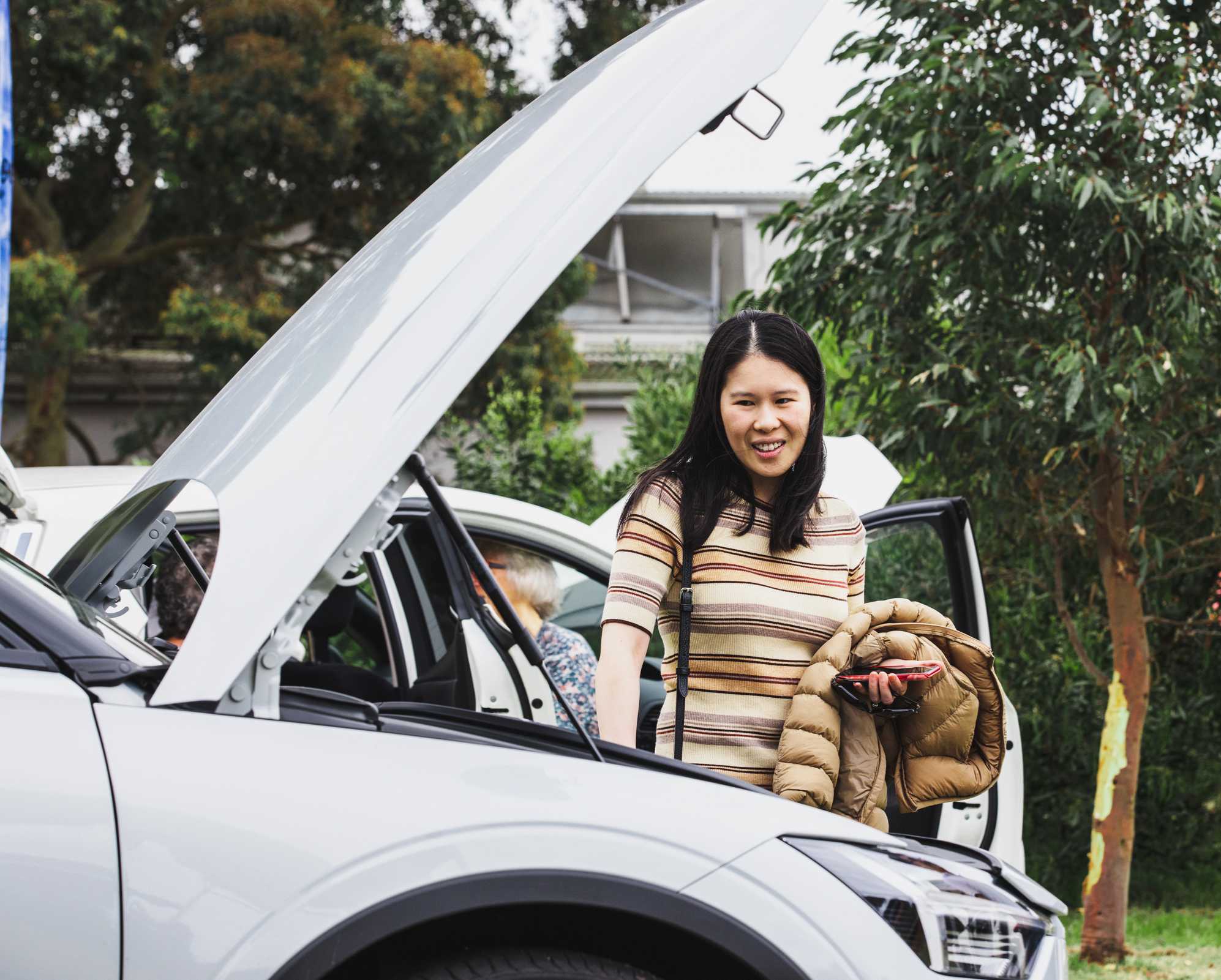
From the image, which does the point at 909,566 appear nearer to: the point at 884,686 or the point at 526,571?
the point at 526,571

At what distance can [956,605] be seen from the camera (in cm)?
336

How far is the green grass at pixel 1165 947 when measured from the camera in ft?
16.4

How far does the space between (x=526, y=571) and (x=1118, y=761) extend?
9.28ft

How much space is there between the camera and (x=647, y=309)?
57.8 feet

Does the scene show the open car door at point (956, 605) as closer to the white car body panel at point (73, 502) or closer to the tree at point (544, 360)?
the white car body panel at point (73, 502)

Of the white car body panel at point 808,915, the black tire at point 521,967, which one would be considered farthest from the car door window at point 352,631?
the white car body panel at point 808,915

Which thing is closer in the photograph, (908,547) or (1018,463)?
(908,547)

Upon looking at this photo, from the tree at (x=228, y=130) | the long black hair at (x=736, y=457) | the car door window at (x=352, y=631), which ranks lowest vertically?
the car door window at (x=352, y=631)

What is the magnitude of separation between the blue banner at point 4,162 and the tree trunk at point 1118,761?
14.1 feet

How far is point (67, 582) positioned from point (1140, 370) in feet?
11.7

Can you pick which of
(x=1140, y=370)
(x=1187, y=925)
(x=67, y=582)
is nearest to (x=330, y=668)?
(x=67, y=582)

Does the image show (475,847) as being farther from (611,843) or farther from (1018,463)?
(1018,463)

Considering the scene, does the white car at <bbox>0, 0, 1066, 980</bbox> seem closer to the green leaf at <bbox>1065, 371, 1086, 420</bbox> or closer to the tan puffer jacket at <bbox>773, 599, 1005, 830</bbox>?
the tan puffer jacket at <bbox>773, 599, 1005, 830</bbox>

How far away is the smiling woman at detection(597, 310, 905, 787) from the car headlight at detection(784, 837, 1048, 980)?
1.05 ft
